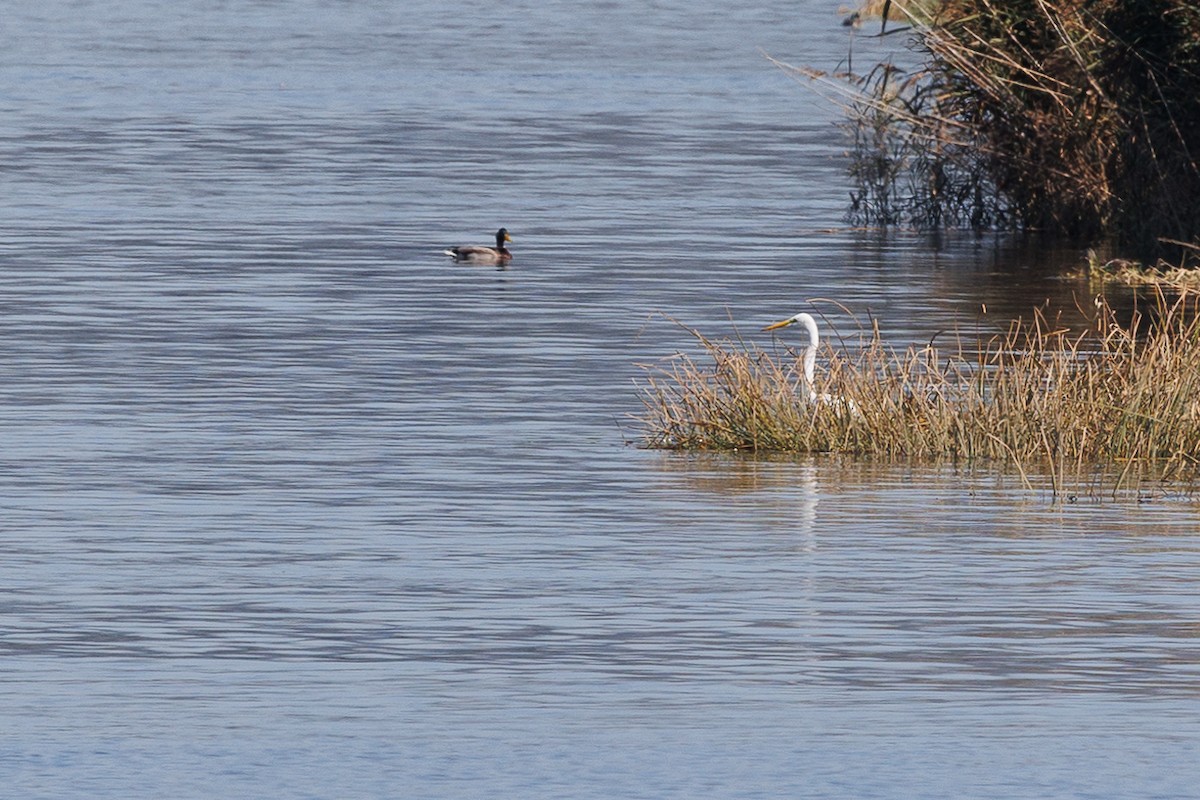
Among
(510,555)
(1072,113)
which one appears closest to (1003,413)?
(510,555)

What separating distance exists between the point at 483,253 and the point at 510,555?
19.1m

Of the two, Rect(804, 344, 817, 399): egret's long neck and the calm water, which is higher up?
Rect(804, 344, 817, 399): egret's long neck

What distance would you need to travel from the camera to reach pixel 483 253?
34.0 metres

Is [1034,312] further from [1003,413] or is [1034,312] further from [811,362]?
[1003,413]

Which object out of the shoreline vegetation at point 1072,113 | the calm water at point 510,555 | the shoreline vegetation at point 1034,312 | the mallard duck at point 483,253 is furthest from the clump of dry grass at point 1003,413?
the mallard duck at point 483,253

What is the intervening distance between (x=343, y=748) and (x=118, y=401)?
11362 millimetres

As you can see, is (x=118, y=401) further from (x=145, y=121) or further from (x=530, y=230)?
(x=145, y=121)

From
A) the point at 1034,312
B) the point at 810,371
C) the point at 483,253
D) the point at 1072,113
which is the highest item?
the point at 1072,113

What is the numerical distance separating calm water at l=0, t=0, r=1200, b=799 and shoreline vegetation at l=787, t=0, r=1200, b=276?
94cm

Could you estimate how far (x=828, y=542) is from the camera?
611 inches

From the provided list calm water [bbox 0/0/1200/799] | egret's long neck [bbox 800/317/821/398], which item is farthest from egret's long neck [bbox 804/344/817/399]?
calm water [bbox 0/0/1200/799]

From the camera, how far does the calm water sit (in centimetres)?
1084

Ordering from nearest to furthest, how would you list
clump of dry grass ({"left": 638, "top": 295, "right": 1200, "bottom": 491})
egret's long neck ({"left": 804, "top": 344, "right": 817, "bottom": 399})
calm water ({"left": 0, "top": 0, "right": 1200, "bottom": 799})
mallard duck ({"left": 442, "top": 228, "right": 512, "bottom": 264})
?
calm water ({"left": 0, "top": 0, "right": 1200, "bottom": 799}) → clump of dry grass ({"left": 638, "top": 295, "right": 1200, "bottom": 491}) → egret's long neck ({"left": 804, "top": 344, "right": 817, "bottom": 399}) → mallard duck ({"left": 442, "top": 228, "right": 512, "bottom": 264})

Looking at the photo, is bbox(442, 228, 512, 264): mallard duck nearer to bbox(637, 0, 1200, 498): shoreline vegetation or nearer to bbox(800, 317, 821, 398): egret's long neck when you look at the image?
bbox(637, 0, 1200, 498): shoreline vegetation
